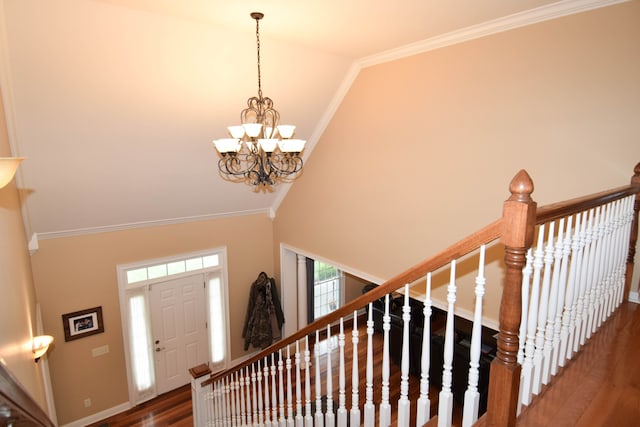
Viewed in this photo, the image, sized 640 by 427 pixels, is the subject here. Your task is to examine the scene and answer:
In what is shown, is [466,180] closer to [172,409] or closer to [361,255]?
[361,255]

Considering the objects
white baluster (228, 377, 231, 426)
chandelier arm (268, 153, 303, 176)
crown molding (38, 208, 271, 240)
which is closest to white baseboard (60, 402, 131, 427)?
crown molding (38, 208, 271, 240)

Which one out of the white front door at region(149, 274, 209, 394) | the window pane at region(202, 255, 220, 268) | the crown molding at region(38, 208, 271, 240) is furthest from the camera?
the window pane at region(202, 255, 220, 268)

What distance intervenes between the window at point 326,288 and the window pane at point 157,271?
309 cm

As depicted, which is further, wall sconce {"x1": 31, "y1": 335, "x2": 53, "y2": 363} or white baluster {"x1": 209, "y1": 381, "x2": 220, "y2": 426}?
white baluster {"x1": 209, "y1": 381, "x2": 220, "y2": 426}

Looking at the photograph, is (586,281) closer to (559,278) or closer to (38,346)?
(559,278)

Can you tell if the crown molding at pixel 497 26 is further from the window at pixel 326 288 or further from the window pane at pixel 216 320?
the window at pixel 326 288

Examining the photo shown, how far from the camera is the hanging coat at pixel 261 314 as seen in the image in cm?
629

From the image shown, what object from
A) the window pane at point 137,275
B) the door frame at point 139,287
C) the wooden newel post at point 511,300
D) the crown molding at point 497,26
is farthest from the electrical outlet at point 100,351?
the wooden newel post at point 511,300

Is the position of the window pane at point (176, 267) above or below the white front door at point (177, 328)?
above

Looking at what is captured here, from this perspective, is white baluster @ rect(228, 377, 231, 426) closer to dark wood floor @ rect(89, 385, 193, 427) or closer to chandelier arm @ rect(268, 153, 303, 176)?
dark wood floor @ rect(89, 385, 193, 427)

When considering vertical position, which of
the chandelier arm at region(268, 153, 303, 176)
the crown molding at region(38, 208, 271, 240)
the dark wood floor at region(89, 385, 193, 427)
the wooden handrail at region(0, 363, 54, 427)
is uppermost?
the chandelier arm at region(268, 153, 303, 176)

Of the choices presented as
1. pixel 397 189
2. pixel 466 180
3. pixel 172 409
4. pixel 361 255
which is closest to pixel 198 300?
pixel 172 409

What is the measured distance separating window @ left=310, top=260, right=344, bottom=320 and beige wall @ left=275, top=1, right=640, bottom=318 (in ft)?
9.26

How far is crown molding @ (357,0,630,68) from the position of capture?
2.47 meters
